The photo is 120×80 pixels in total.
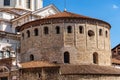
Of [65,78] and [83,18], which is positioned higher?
[83,18]

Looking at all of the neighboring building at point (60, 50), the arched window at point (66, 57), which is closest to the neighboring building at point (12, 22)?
the neighboring building at point (60, 50)

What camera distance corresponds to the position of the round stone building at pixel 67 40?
37.8 metres

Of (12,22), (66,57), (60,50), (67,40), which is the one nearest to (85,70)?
(66,57)

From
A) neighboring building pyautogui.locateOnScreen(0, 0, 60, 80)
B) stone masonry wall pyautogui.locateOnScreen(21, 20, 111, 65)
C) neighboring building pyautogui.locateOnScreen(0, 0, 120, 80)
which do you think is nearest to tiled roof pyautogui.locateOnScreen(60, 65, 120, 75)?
neighboring building pyautogui.locateOnScreen(0, 0, 120, 80)

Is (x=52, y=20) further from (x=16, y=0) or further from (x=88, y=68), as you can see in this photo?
(x=16, y=0)

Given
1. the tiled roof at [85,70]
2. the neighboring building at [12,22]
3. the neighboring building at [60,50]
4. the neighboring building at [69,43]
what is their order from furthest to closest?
the neighboring building at [69,43] < the neighboring building at [12,22] < the tiled roof at [85,70] < the neighboring building at [60,50]

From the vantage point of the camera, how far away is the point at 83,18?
127 ft

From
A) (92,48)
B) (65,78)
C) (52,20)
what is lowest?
(65,78)

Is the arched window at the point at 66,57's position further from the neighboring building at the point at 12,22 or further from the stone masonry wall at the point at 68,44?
the neighboring building at the point at 12,22

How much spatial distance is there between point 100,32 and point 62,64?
6.57m

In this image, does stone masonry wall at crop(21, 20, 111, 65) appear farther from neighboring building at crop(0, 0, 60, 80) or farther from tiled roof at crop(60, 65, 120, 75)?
neighboring building at crop(0, 0, 60, 80)

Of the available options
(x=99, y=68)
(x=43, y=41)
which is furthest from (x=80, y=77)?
(x=43, y=41)

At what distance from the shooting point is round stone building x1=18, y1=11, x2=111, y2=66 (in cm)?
3781

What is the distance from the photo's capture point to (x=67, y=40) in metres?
38.0
